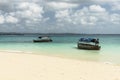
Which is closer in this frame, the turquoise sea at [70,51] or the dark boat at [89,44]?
the turquoise sea at [70,51]

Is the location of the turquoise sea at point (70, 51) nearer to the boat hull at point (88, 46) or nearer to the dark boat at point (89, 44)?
the boat hull at point (88, 46)

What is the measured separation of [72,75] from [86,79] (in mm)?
1042

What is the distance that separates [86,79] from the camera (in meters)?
10.6

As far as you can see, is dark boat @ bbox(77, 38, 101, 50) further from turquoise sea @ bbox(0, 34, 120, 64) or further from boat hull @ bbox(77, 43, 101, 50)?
turquoise sea @ bbox(0, 34, 120, 64)

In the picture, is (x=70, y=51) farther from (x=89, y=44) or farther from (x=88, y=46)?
Result: (x=89, y=44)

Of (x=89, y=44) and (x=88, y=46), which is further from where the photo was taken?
(x=89, y=44)

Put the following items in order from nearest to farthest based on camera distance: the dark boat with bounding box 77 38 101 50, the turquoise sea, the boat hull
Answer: the turquoise sea → the boat hull → the dark boat with bounding box 77 38 101 50

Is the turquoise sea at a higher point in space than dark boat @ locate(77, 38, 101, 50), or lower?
lower

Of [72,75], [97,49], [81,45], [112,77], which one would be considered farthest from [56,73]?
[81,45]

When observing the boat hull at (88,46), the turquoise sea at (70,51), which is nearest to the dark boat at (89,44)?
the boat hull at (88,46)

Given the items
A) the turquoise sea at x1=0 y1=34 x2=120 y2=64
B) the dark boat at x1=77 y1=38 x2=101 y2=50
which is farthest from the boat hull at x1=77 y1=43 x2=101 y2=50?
the turquoise sea at x1=0 y1=34 x2=120 y2=64

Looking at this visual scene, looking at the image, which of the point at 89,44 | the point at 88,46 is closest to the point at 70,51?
the point at 88,46

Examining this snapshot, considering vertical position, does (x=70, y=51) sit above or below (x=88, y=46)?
below

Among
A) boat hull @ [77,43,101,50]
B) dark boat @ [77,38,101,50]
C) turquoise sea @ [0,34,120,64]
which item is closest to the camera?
turquoise sea @ [0,34,120,64]
